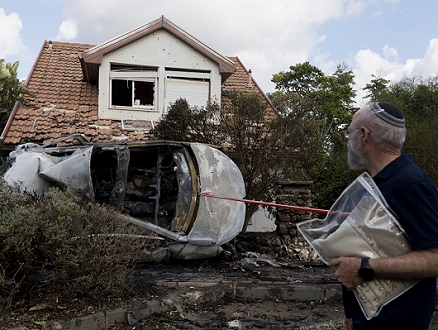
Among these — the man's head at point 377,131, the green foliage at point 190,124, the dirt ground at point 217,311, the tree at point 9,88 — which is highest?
the tree at point 9,88

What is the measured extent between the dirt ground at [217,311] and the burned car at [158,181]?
0.68 m

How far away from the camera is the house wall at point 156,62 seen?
50.6 ft

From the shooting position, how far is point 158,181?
29.9 ft

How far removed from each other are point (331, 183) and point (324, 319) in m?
11.5

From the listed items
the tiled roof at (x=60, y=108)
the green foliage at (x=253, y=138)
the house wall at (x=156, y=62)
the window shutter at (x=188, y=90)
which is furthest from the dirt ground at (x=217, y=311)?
the window shutter at (x=188, y=90)

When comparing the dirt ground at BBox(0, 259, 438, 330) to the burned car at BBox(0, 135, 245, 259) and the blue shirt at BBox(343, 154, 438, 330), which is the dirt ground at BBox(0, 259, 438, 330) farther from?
the blue shirt at BBox(343, 154, 438, 330)

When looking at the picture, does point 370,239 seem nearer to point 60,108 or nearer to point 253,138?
point 253,138

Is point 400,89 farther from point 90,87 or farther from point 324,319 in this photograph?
point 324,319

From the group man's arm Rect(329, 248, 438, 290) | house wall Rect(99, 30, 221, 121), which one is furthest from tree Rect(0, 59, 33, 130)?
man's arm Rect(329, 248, 438, 290)

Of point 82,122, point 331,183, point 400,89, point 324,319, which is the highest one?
point 400,89

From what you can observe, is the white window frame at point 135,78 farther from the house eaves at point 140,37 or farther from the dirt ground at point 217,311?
the dirt ground at point 217,311

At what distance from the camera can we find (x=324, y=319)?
591 cm

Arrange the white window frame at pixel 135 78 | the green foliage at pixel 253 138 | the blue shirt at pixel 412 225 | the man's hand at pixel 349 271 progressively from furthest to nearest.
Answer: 1. the white window frame at pixel 135 78
2. the green foliage at pixel 253 138
3. the man's hand at pixel 349 271
4. the blue shirt at pixel 412 225

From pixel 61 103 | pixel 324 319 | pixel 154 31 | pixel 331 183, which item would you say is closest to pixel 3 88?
pixel 61 103
